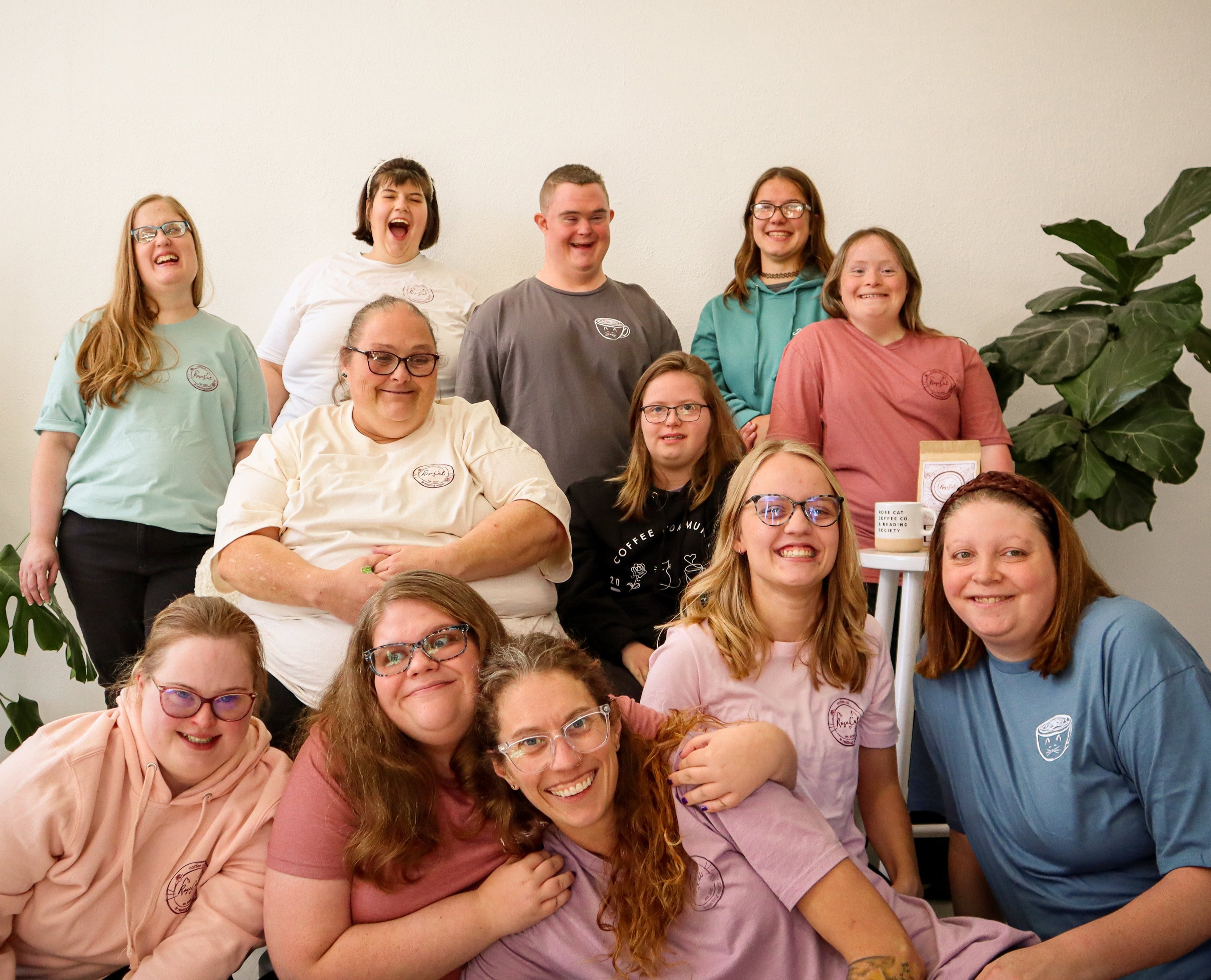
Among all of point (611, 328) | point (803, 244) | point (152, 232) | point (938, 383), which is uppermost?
point (803, 244)

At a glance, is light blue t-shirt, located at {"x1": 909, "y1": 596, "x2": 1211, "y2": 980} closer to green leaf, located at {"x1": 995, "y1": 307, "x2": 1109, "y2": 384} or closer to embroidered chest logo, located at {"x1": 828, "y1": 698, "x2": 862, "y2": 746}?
embroidered chest logo, located at {"x1": 828, "y1": 698, "x2": 862, "y2": 746}

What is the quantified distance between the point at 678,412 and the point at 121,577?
147 centimetres

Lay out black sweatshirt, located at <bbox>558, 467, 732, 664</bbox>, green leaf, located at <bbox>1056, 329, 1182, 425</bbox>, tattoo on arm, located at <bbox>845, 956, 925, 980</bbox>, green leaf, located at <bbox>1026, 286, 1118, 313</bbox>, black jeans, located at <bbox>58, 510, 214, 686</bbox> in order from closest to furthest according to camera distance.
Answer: tattoo on arm, located at <bbox>845, 956, 925, 980</bbox> → black sweatshirt, located at <bbox>558, 467, 732, 664</bbox> → black jeans, located at <bbox>58, 510, 214, 686</bbox> → green leaf, located at <bbox>1056, 329, 1182, 425</bbox> → green leaf, located at <bbox>1026, 286, 1118, 313</bbox>

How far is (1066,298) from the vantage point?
9.41 ft

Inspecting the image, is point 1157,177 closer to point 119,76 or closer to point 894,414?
point 894,414

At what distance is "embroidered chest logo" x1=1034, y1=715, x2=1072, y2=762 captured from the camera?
145 cm

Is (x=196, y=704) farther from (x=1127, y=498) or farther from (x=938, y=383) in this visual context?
(x=1127, y=498)

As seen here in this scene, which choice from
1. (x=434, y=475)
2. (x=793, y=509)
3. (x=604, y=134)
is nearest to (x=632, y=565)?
(x=434, y=475)

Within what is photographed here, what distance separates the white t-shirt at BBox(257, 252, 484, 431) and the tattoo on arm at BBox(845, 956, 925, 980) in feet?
6.70

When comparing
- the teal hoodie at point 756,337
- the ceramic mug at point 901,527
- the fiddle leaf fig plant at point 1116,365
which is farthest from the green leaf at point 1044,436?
the ceramic mug at point 901,527

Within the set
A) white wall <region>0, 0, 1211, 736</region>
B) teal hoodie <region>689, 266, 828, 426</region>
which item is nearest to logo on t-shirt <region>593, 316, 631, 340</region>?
teal hoodie <region>689, 266, 828, 426</region>

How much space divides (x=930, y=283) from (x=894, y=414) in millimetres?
1197

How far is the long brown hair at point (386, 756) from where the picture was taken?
4.23 ft

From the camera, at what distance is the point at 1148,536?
3.53 meters
